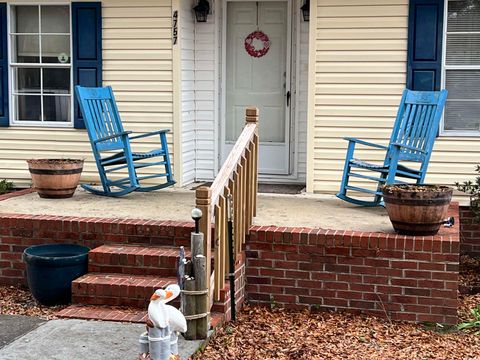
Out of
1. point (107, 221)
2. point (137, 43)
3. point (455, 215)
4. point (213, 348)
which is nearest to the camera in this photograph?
point (213, 348)

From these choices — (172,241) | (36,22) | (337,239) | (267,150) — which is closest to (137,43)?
(36,22)

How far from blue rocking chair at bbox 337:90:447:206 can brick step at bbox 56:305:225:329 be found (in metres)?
2.30

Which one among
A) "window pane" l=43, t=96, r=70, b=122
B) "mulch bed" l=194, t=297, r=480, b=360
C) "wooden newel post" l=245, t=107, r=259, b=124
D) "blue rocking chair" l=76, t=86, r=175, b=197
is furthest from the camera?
"window pane" l=43, t=96, r=70, b=122

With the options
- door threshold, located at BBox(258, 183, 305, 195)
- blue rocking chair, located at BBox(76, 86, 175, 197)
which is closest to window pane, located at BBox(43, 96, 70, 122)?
blue rocking chair, located at BBox(76, 86, 175, 197)

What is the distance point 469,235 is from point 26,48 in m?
4.92

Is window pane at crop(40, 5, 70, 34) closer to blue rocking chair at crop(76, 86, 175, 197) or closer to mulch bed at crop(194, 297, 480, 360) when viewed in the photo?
blue rocking chair at crop(76, 86, 175, 197)

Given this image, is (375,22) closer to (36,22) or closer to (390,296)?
(390,296)

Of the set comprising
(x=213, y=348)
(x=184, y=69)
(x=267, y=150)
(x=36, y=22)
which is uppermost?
(x=36, y=22)

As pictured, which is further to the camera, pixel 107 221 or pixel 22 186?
pixel 22 186

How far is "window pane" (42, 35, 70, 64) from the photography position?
8.06 m

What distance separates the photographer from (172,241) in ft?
18.6

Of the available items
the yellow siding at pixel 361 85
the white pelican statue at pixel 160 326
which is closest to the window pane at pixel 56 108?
the yellow siding at pixel 361 85

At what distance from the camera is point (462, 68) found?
7238 mm

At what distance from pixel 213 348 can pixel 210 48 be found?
4383 mm
